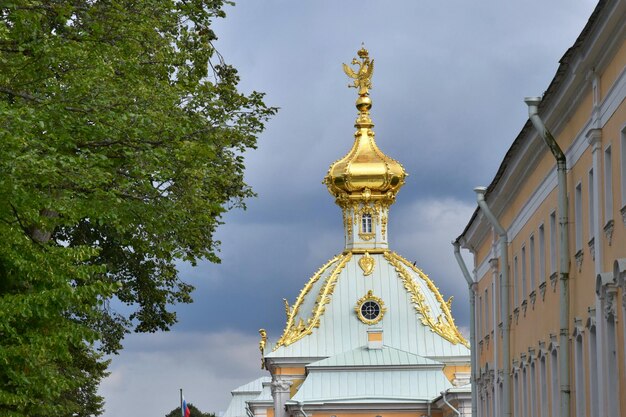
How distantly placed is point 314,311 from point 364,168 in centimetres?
813

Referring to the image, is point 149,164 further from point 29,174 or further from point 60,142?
point 29,174

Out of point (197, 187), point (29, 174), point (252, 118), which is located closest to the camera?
point (29, 174)

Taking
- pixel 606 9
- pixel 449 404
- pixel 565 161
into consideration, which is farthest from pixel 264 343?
pixel 606 9

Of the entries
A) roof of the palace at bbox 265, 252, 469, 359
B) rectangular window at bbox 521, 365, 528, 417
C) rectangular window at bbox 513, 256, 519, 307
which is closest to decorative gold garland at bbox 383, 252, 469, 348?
roof of the palace at bbox 265, 252, 469, 359

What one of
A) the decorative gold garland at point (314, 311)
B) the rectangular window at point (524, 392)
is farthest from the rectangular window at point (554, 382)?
the decorative gold garland at point (314, 311)

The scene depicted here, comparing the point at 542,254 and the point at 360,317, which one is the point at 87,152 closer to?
the point at 542,254

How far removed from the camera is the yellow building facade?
2058 cm

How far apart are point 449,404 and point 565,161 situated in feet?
123

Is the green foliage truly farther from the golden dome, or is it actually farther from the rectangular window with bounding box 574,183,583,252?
the rectangular window with bounding box 574,183,583,252

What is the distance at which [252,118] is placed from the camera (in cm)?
2870

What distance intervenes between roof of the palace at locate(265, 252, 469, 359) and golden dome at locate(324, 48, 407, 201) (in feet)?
16.5

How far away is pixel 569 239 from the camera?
79.4 feet

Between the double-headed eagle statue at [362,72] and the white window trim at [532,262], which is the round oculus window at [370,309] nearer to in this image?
the double-headed eagle statue at [362,72]

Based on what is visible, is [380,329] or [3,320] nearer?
[3,320]
